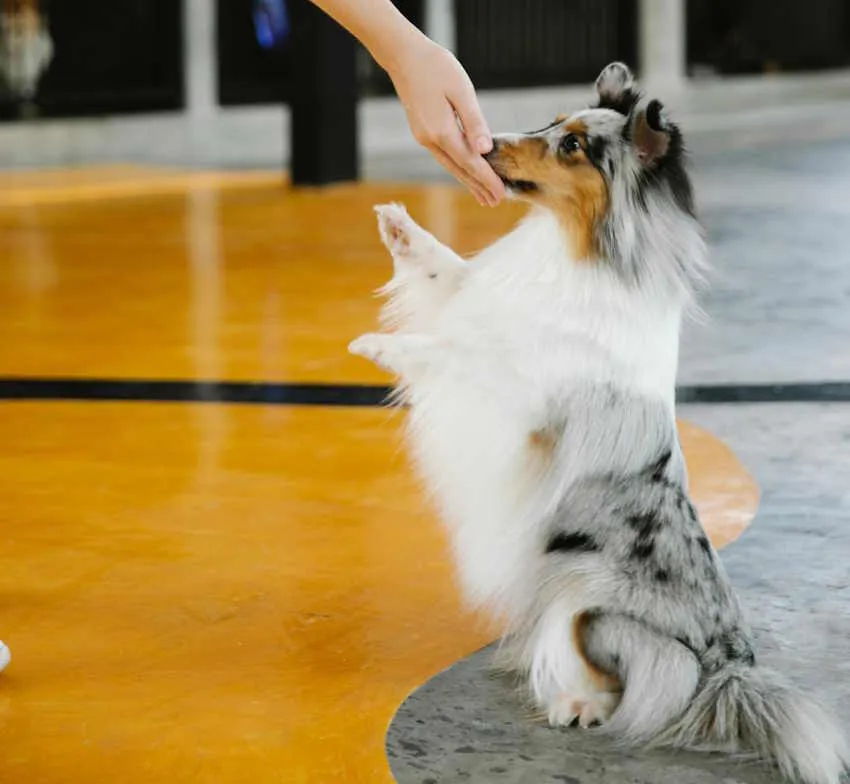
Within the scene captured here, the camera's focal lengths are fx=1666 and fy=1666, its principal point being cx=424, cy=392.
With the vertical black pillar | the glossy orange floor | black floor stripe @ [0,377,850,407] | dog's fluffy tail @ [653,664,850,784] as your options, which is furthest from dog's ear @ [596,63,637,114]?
the vertical black pillar

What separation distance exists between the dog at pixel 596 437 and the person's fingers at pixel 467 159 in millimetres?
26

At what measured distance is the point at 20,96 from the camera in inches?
583

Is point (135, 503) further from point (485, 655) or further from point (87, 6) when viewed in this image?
point (87, 6)

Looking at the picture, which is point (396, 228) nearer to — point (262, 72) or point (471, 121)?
point (471, 121)

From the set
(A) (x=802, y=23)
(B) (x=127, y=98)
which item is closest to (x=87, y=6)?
(B) (x=127, y=98)

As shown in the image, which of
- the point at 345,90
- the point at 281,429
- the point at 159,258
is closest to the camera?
the point at 281,429

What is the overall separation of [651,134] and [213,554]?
1593 millimetres

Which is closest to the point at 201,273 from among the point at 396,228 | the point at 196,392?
the point at 196,392

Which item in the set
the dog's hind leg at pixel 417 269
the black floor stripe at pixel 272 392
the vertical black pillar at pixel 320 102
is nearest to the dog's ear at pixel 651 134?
the dog's hind leg at pixel 417 269

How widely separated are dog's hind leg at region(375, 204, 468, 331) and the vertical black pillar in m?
8.93

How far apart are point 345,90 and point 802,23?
426 inches

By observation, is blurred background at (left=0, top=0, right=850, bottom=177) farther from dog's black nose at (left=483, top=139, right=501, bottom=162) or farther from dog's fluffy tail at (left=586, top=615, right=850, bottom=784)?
dog's fluffy tail at (left=586, top=615, right=850, bottom=784)

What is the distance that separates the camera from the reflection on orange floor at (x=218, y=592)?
9.66 feet

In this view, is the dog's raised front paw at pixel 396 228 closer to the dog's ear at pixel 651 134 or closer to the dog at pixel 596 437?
the dog at pixel 596 437
